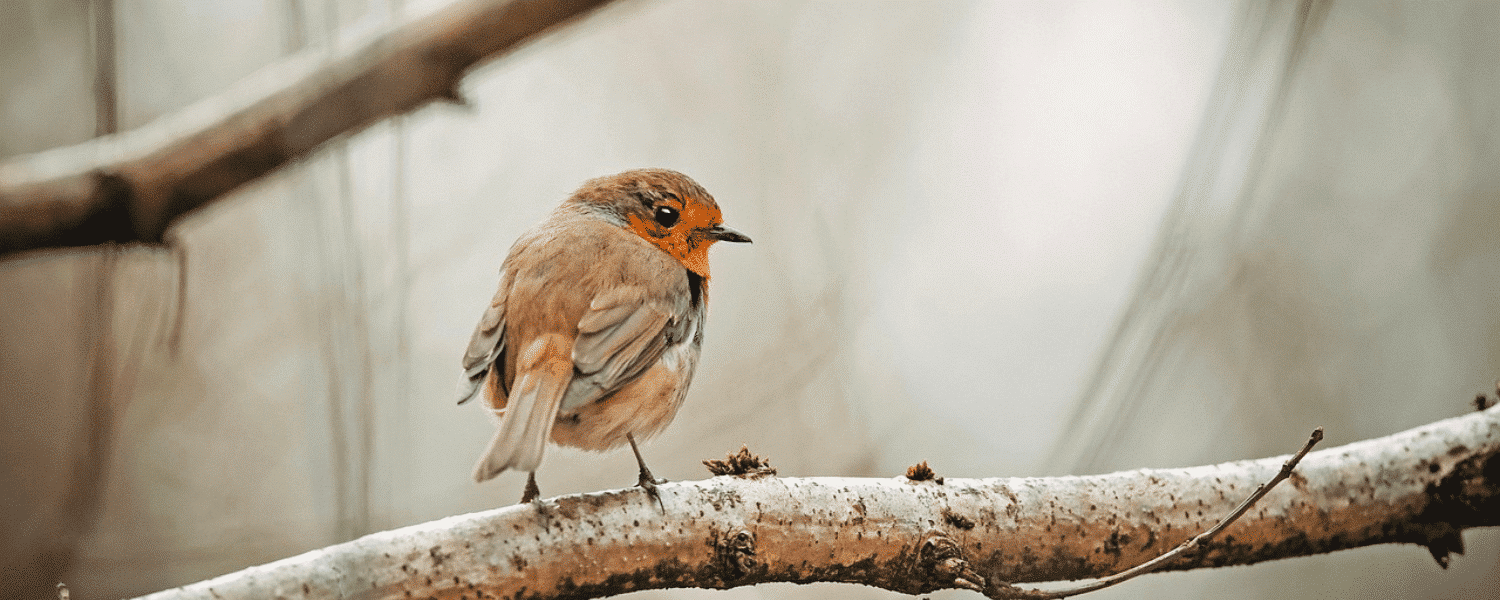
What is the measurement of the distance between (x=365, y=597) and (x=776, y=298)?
3129 millimetres

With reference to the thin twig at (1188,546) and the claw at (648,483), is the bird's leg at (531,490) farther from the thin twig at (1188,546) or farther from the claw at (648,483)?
the thin twig at (1188,546)

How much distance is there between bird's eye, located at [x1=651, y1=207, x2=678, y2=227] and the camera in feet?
8.77

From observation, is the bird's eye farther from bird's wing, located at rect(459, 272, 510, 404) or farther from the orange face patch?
bird's wing, located at rect(459, 272, 510, 404)

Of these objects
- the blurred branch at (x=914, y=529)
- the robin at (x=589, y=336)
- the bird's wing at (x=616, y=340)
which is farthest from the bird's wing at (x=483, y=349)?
the blurred branch at (x=914, y=529)

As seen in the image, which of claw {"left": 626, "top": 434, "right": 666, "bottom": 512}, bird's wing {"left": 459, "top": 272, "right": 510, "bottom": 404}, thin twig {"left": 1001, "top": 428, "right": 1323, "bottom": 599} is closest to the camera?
thin twig {"left": 1001, "top": 428, "right": 1323, "bottom": 599}

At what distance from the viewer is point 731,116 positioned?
547cm

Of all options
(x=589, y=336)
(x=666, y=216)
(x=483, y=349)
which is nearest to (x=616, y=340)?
(x=589, y=336)

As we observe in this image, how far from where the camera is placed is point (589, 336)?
7.00ft

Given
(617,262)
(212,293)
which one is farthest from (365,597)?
(212,293)

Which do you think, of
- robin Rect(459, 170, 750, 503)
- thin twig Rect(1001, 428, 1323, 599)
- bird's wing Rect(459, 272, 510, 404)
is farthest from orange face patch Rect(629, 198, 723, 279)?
thin twig Rect(1001, 428, 1323, 599)

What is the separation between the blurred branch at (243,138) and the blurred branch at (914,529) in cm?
138

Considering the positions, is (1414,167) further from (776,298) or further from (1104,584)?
(1104,584)

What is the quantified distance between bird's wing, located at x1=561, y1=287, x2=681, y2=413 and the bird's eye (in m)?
0.37

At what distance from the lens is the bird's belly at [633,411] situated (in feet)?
7.13
